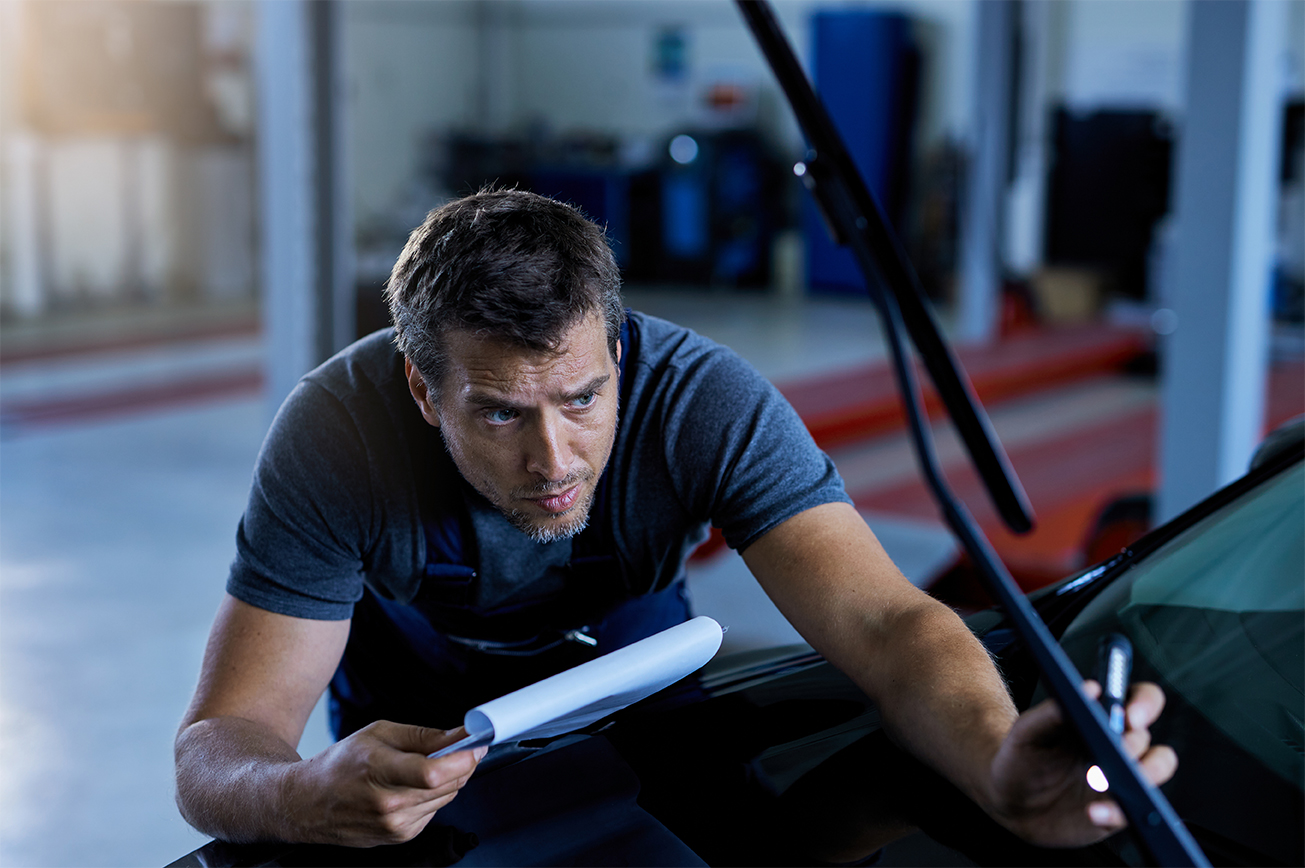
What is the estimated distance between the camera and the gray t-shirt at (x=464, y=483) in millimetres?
1438

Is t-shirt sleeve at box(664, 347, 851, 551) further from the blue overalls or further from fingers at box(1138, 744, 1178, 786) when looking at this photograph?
fingers at box(1138, 744, 1178, 786)

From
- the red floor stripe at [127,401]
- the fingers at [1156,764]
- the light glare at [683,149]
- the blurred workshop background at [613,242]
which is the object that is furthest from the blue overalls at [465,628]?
the light glare at [683,149]

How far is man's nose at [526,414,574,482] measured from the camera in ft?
4.21

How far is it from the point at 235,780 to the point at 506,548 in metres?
0.43

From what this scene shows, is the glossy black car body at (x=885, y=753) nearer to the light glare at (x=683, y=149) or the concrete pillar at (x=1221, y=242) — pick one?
the concrete pillar at (x=1221, y=242)

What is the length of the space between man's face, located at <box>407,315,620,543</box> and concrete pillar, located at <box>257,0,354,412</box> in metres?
3.17

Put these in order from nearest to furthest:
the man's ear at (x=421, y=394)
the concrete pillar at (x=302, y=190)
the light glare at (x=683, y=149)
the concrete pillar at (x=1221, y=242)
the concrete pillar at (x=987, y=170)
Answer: the man's ear at (x=421, y=394) < the concrete pillar at (x=1221, y=242) < the concrete pillar at (x=302, y=190) < the concrete pillar at (x=987, y=170) < the light glare at (x=683, y=149)

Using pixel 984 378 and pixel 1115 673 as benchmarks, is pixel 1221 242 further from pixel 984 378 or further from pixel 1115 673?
pixel 984 378

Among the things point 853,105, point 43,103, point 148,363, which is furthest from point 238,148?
point 853,105

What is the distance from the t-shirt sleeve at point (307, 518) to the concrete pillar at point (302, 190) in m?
2.98

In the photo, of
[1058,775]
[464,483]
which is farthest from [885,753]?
[464,483]

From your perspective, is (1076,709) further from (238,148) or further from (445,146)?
(445,146)

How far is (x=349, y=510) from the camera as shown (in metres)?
1.45

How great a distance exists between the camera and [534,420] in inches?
50.5
